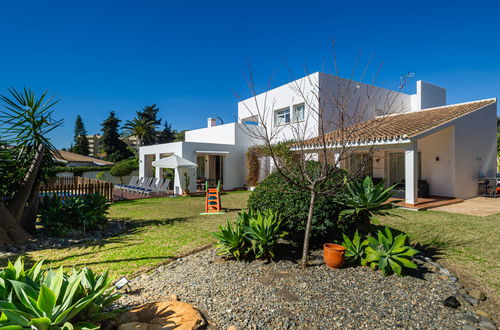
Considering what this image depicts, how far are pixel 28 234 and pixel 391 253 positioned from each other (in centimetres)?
883

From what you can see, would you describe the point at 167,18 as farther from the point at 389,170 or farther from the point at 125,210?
the point at 389,170

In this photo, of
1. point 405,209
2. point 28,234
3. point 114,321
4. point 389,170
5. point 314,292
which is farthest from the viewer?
point 389,170

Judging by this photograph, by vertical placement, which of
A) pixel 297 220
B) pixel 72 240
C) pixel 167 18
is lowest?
pixel 72 240

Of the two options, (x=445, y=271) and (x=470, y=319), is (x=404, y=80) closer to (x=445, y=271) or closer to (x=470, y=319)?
(x=445, y=271)

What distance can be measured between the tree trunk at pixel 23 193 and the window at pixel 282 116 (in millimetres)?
16254

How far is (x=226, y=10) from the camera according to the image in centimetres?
1328

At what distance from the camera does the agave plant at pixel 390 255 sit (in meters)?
4.25

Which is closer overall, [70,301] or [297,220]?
[70,301]

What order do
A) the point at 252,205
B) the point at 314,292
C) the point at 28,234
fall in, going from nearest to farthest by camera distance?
the point at 314,292 < the point at 252,205 < the point at 28,234

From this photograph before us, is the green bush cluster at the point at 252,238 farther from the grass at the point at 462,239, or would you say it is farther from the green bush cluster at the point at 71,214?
the green bush cluster at the point at 71,214

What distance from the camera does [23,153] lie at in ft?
24.4

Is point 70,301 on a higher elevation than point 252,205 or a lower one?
lower

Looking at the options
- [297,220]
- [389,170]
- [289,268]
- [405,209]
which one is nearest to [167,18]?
[297,220]

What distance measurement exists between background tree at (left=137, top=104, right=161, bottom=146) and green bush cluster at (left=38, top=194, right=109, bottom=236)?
47.3 metres
